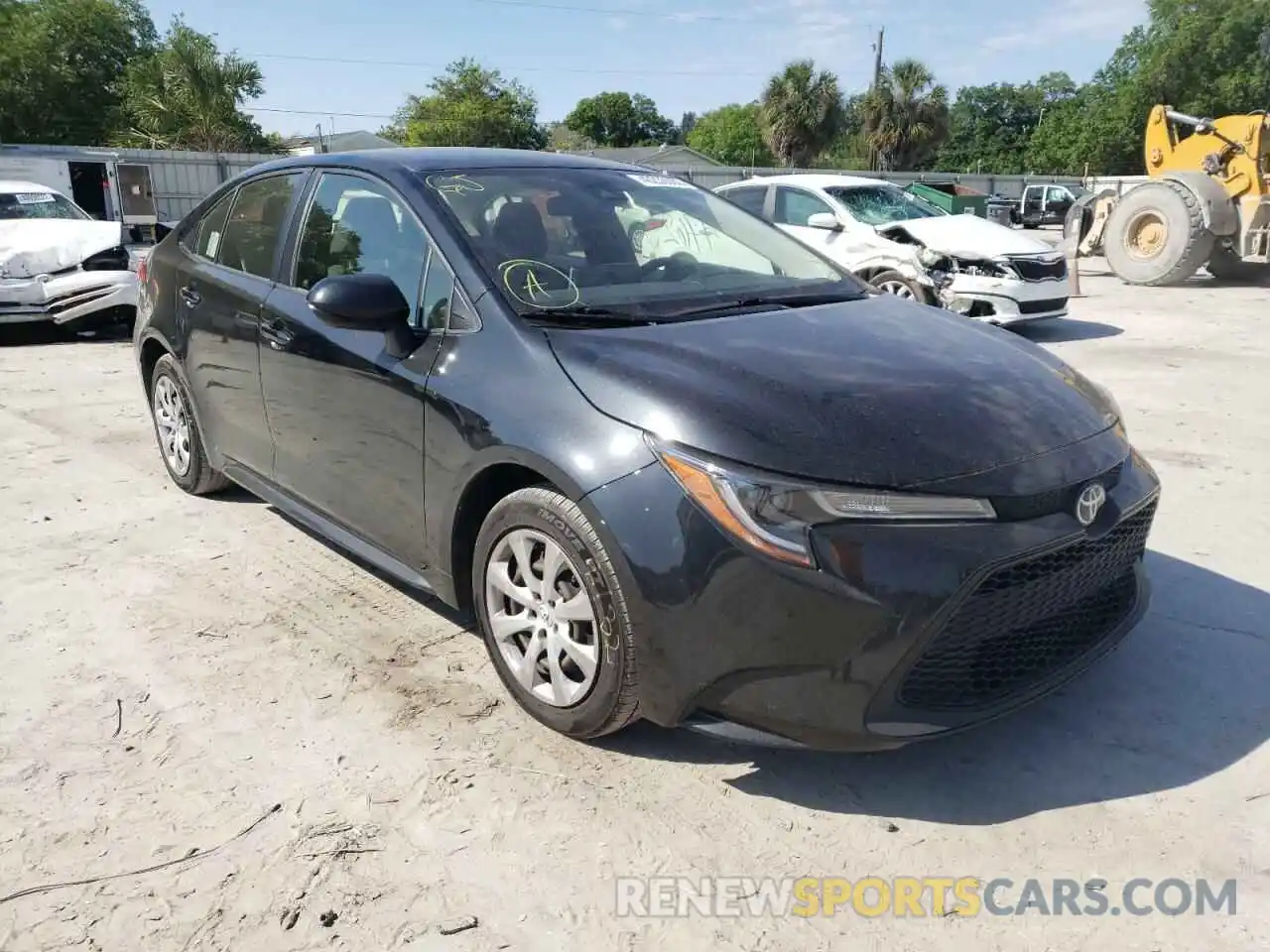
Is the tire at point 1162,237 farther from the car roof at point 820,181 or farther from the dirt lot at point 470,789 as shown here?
the dirt lot at point 470,789

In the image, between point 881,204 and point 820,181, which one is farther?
point 820,181

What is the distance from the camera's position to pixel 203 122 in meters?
29.7

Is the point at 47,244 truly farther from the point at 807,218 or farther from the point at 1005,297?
the point at 1005,297

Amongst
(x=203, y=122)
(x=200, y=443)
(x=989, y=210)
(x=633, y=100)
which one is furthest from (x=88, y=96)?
(x=633, y=100)

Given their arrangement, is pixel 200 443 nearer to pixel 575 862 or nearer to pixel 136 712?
pixel 136 712

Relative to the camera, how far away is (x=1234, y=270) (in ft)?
49.5

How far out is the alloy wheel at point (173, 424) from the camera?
4.76 m

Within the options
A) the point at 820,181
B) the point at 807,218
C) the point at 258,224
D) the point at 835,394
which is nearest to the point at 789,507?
the point at 835,394

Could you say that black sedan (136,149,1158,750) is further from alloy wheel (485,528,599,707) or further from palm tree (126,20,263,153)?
palm tree (126,20,263,153)

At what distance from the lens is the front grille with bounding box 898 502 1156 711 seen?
7.59 feet

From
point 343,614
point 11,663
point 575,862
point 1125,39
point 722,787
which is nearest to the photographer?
point 575,862

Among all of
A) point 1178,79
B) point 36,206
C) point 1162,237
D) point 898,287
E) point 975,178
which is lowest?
point 898,287

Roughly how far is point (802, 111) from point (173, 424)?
42.2 m

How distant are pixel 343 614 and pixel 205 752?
34.9 inches
